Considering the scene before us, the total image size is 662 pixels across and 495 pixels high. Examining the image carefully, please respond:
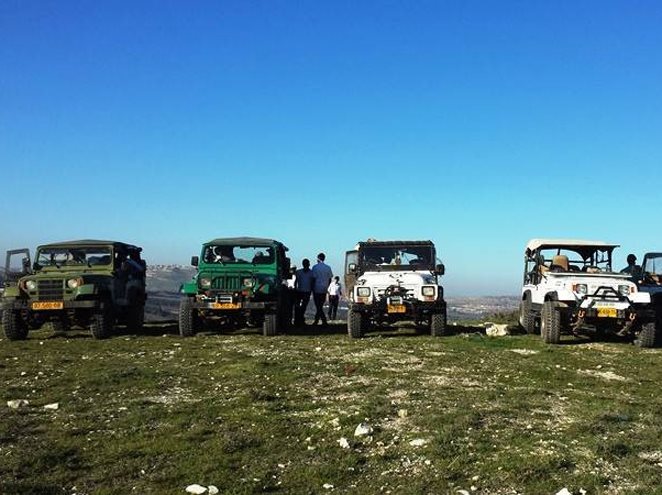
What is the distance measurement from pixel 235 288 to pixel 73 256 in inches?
155

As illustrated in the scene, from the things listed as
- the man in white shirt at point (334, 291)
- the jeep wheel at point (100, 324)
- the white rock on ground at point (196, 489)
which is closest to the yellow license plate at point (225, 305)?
the jeep wheel at point (100, 324)

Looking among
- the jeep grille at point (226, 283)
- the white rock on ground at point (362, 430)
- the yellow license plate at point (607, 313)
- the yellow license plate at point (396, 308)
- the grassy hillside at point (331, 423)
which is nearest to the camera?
the grassy hillside at point (331, 423)

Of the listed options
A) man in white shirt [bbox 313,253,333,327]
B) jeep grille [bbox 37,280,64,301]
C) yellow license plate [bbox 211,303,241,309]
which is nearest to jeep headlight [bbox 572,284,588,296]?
man in white shirt [bbox 313,253,333,327]

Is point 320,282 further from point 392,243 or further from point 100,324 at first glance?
point 100,324

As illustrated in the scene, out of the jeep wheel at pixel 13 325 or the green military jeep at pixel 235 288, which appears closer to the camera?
the jeep wheel at pixel 13 325

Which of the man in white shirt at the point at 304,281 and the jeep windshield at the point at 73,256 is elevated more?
the jeep windshield at the point at 73,256

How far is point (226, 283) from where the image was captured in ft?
42.6

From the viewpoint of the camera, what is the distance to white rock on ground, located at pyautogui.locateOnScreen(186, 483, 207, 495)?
3.81 metres

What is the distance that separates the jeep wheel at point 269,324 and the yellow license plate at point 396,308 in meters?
2.40

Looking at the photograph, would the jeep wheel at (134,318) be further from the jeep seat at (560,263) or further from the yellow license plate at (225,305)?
the jeep seat at (560,263)

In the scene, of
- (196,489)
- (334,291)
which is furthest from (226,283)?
(196,489)

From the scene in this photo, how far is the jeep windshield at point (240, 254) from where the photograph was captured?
1379 cm

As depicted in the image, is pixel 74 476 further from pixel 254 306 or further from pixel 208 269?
pixel 208 269

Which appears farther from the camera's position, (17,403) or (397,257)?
(397,257)
